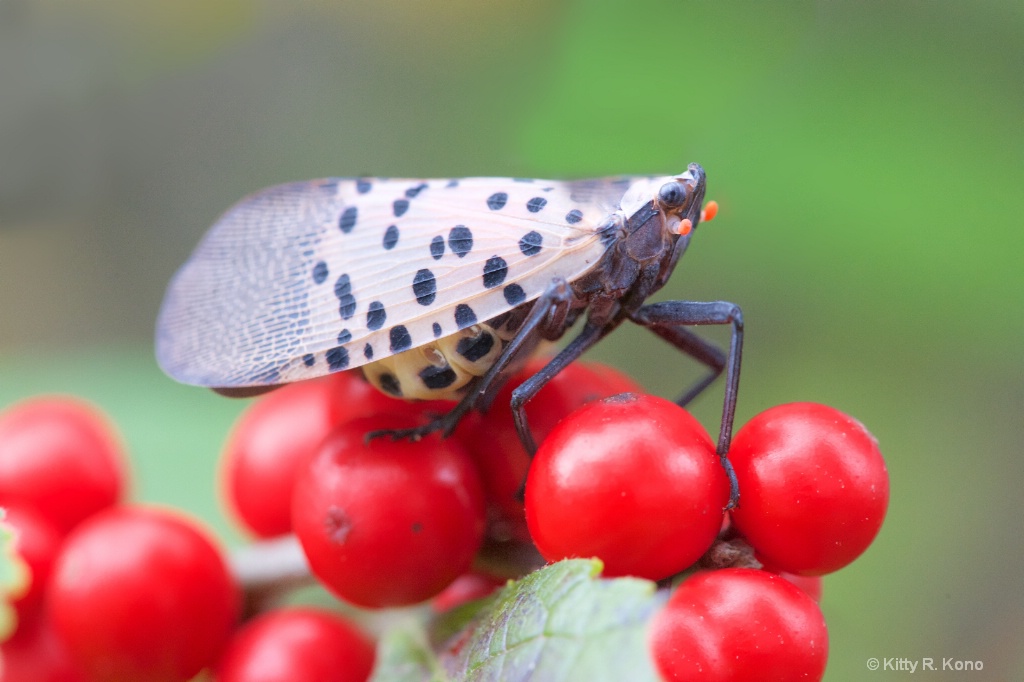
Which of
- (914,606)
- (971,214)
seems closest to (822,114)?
(971,214)

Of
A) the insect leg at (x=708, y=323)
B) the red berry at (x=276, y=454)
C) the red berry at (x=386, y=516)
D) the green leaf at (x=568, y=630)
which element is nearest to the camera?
the green leaf at (x=568, y=630)

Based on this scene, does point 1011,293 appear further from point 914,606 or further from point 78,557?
point 78,557

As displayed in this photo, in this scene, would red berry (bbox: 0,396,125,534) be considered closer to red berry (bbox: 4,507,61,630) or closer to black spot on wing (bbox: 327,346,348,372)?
red berry (bbox: 4,507,61,630)

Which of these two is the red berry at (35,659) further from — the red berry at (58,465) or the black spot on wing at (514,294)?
the black spot on wing at (514,294)

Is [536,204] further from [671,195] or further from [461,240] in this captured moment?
[671,195]

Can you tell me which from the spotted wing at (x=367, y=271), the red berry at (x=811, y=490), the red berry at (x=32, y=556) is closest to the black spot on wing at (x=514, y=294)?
the spotted wing at (x=367, y=271)

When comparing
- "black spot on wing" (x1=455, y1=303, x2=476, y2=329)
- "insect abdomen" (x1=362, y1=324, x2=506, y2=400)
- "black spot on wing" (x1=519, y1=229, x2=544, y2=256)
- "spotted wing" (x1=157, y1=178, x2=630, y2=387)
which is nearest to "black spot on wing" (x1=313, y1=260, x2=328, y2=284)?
"spotted wing" (x1=157, y1=178, x2=630, y2=387)

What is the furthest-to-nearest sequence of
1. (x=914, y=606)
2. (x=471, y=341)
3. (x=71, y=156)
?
(x=71, y=156), (x=914, y=606), (x=471, y=341)
